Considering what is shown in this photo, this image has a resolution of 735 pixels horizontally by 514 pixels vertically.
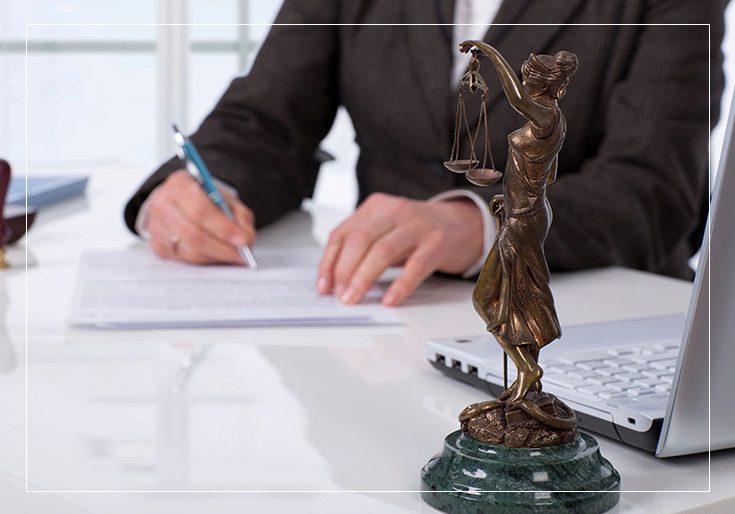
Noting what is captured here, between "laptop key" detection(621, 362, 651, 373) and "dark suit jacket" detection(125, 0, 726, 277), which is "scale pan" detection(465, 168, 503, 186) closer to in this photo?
"laptop key" detection(621, 362, 651, 373)

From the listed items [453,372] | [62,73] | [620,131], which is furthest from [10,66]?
[453,372]

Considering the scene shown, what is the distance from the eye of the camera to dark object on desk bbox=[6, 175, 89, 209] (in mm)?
1418

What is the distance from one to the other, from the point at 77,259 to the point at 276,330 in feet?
1.17

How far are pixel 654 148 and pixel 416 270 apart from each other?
37 cm

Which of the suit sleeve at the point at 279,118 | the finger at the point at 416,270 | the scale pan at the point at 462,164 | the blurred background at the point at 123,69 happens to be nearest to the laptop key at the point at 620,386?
the scale pan at the point at 462,164

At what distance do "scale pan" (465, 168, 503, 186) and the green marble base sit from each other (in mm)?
128

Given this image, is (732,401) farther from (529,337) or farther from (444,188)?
(444,188)

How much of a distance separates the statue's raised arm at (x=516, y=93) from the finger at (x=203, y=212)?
0.69 metres

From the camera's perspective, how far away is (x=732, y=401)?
0.56m

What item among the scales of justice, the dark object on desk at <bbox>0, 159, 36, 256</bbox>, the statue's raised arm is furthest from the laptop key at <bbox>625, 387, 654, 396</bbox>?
the dark object on desk at <bbox>0, 159, 36, 256</bbox>

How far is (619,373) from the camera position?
2.24ft

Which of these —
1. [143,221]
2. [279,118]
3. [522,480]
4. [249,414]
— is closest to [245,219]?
[143,221]

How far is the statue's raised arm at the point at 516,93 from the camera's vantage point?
47 cm

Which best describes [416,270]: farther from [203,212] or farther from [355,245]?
[203,212]
